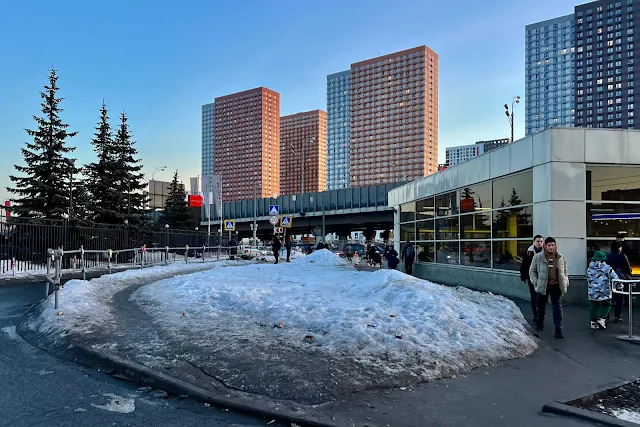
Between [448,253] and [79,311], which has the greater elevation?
[448,253]

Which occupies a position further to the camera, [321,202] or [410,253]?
[321,202]

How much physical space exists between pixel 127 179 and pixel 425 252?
28829mm

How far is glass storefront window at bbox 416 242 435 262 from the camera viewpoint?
21641 millimetres

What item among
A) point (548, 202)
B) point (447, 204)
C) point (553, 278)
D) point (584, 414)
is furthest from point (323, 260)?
point (584, 414)

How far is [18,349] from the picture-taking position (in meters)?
6.85

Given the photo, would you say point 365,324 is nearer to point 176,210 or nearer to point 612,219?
point 612,219

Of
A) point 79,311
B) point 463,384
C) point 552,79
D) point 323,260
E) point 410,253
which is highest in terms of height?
point 552,79

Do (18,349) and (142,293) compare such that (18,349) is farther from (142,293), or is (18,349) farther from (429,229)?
(429,229)

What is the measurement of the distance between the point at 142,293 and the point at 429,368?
962 centimetres

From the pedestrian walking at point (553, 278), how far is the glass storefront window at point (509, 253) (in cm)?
580

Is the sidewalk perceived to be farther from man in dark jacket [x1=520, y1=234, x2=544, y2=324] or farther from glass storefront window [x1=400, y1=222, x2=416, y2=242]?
glass storefront window [x1=400, y1=222, x2=416, y2=242]

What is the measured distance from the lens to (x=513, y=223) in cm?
1503

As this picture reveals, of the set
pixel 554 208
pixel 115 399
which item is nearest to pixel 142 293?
pixel 115 399

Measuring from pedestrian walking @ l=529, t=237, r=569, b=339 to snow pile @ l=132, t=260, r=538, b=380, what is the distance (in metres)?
0.64
